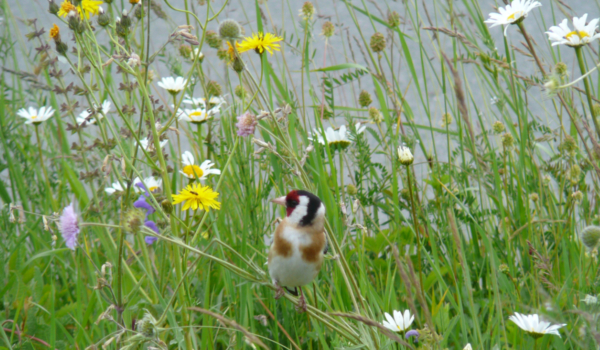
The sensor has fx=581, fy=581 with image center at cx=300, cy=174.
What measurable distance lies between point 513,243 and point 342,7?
102 inches

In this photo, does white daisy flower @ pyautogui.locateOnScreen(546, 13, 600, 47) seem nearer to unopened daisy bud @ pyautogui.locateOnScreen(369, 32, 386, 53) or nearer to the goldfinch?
the goldfinch

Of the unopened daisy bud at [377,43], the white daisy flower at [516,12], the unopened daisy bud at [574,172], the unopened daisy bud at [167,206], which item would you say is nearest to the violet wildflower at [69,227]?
the unopened daisy bud at [167,206]

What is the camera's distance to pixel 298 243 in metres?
1.66

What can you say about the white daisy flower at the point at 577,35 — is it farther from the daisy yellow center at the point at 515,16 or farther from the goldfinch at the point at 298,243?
the goldfinch at the point at 298,243

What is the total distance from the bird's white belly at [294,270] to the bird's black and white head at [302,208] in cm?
11

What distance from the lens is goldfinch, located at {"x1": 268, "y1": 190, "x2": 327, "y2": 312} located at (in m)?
1.62

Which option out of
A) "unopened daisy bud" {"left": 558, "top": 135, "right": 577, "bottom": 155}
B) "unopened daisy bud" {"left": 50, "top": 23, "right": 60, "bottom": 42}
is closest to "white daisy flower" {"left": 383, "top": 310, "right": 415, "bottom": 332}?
"unopened daisy bud" {"left": 558, "top": 135, "right": 577, "bottom": 155}

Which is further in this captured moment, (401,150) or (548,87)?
(401,150)

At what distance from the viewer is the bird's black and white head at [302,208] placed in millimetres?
1621

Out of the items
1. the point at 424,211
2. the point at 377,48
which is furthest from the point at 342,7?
the point at 424,211

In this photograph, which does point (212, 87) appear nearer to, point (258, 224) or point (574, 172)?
point (258, 224)

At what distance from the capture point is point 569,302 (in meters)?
1.70

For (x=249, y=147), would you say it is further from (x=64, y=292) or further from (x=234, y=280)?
(x=64, y=292)

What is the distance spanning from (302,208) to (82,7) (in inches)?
31.6
